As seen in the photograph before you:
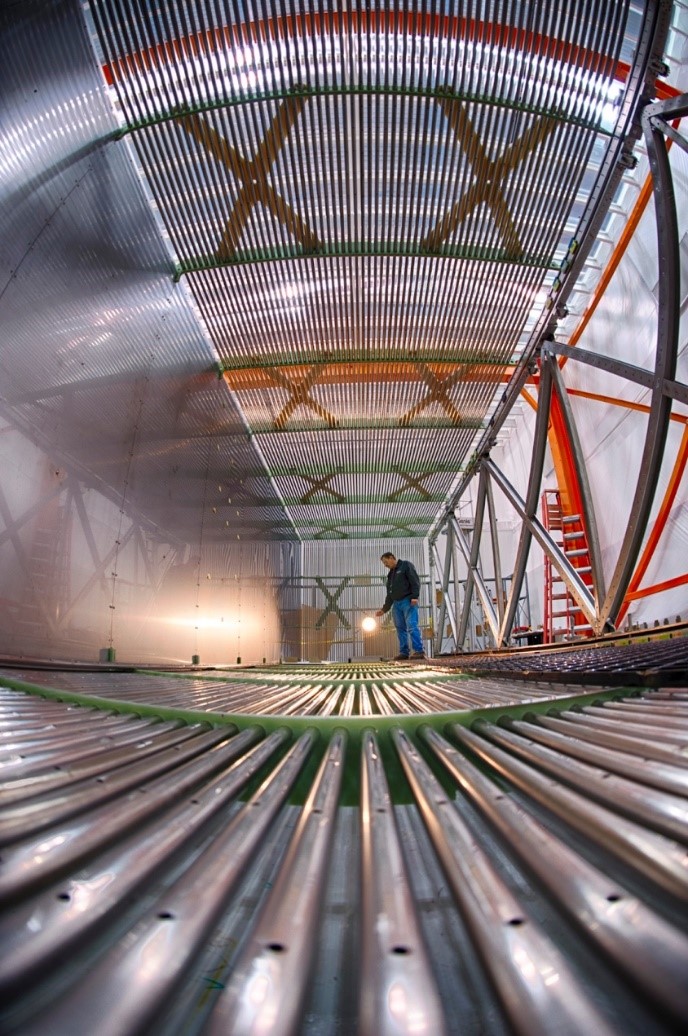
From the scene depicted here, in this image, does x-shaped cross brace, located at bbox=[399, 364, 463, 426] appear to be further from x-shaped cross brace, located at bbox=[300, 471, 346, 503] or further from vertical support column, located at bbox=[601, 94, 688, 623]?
vertical support column, located at bbox=[601, 94, 688, 623]

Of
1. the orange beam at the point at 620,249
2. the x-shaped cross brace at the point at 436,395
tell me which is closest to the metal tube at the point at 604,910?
the orange beam at the point at 620,249

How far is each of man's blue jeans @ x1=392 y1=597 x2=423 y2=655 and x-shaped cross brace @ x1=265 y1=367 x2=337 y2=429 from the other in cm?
329

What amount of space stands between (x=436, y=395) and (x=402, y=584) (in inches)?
126

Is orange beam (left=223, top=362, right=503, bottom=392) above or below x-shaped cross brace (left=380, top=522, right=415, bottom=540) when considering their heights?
above

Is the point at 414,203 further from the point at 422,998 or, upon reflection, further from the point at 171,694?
the point at 422,998

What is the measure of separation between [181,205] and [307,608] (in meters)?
10.3

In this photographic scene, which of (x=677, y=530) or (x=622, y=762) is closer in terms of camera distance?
(x=622, y=762)

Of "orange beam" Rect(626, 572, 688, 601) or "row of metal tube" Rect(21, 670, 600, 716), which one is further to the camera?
"orange beam" Rect(626, 572, 688, 601)

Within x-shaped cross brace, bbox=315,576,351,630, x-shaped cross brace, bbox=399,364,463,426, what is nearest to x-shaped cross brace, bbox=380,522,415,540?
x-shaped cross brace, bbox=315,576,351,630

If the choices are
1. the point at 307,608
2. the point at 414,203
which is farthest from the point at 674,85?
the point at 307,608

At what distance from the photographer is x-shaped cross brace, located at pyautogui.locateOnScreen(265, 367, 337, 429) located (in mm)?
6855

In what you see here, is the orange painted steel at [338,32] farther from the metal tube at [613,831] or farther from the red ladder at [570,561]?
the metal tube at [613,831]

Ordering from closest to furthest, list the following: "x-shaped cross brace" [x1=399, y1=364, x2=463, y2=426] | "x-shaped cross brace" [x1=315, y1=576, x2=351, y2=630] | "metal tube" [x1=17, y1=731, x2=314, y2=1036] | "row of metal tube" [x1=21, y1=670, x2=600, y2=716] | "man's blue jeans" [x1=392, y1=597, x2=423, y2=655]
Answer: "metal tube" [x1=17, y1=731, x2=314, y2=1036], "row of metal tube" [x1=21, y1=670, x2=600, y2=716], "x-shaped cross brace" [x1=399, y1=364, x2=463, y2=426], "man's blue jeans" [x1=392, y1=597, x2=423, y2=655], "x-shaped cross brace" [x1=315, y1=576, x2=351, y2=630]

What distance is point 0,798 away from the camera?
2.97 feet
